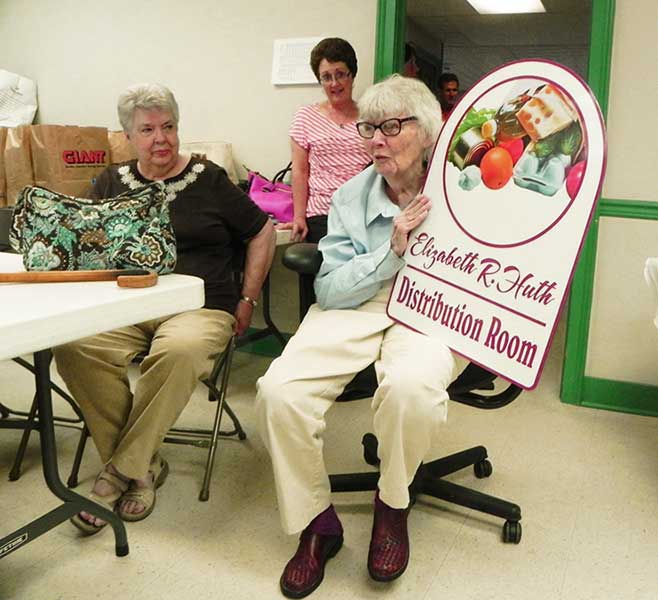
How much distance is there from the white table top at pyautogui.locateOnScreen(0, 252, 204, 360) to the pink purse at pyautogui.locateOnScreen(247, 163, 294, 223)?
1.59 meters

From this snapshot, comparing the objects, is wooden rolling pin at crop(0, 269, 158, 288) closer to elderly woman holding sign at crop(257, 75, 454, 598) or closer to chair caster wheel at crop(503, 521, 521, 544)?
elderly woman holding sign at crop(257, 75, 454, 598)

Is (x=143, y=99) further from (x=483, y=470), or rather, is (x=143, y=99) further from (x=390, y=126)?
(x=483, y=470)

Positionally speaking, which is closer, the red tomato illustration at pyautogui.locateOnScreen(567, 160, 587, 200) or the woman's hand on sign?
the red tomato illustration at pyautogui.locateOnScreen(567, 160, 587, 200)

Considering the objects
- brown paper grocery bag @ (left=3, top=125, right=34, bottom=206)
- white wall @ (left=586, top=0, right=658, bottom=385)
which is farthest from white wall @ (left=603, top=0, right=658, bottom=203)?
brown paper grocery bag @ (left=3, top=125, right=34, bottom=206)

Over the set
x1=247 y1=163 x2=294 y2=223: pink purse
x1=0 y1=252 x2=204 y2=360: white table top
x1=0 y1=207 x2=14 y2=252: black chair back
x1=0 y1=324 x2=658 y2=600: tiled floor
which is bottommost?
x1=0 y1=324 x2=658 y2=600: tiled floor

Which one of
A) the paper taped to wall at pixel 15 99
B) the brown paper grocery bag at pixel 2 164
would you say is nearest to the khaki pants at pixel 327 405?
the brown paper grocery bag at pixel 2 164

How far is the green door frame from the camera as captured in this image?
98.5 inches

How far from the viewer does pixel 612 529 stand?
1.83 metres

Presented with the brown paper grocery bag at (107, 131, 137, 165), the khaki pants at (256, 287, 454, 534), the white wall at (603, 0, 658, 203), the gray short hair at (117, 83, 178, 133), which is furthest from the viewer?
the brown paper grocery bag at (107, 131, 137, 165)

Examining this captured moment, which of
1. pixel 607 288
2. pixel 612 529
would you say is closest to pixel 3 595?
pixel 612 529

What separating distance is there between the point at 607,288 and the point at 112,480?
2019 mm

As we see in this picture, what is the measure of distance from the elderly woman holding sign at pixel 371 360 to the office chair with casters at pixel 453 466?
68 millimetres

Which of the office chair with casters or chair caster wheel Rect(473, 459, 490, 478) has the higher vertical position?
the office chair with casters

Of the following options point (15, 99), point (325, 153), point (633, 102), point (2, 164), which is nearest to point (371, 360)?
point (325, 153)
